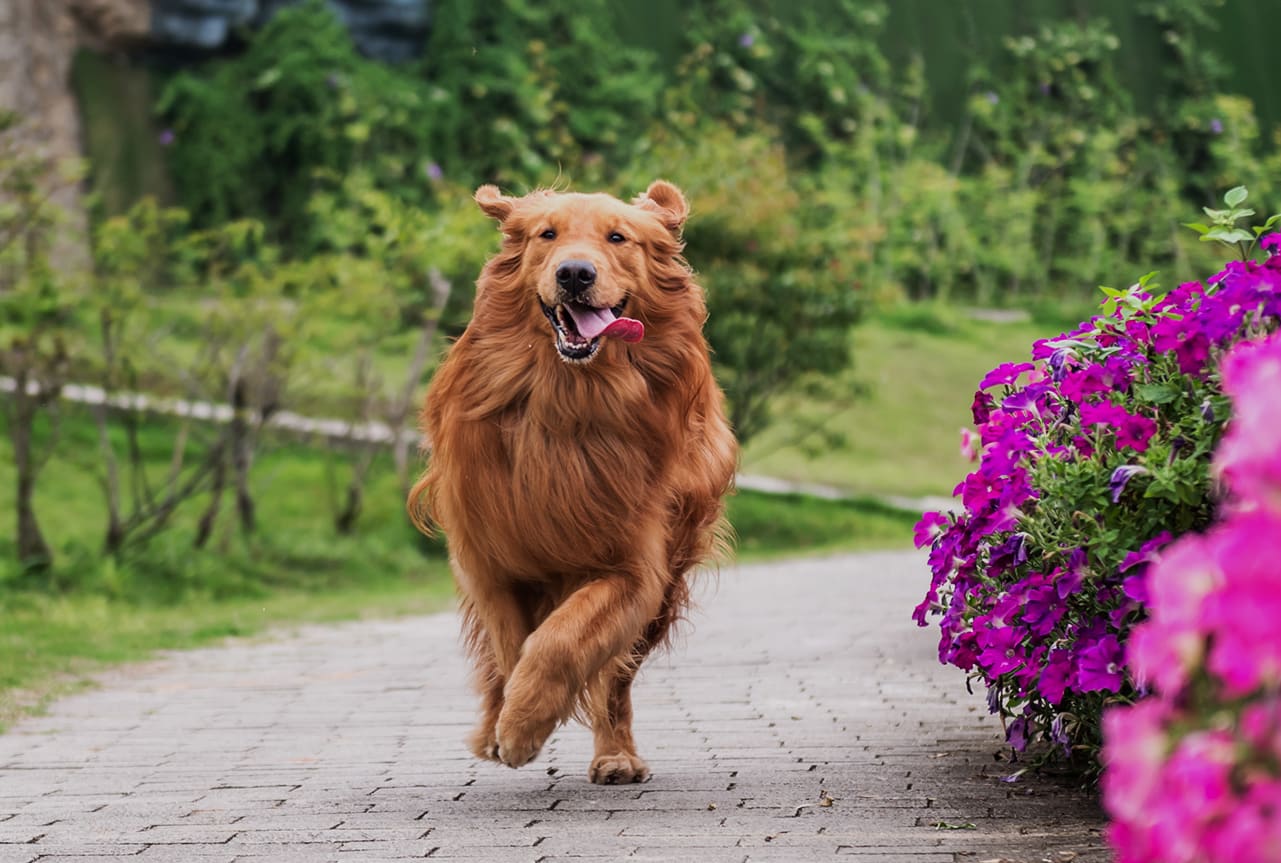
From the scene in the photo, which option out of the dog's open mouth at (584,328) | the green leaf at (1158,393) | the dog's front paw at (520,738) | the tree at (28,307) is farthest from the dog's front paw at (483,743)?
the tree at (28,307)

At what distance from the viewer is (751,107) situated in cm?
2908

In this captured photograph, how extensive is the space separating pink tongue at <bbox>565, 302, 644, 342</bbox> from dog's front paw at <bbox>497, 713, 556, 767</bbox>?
1128 mm

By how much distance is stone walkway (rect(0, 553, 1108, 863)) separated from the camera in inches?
162

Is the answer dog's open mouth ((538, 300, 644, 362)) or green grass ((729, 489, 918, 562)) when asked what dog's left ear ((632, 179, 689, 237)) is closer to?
dog's open mouth ((538, 300, 644, 362))

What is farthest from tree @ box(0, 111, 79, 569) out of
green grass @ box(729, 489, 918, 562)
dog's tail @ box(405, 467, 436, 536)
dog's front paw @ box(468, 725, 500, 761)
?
dog's front paw @ box(468, 725, 500, 761)

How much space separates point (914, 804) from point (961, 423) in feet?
65.2

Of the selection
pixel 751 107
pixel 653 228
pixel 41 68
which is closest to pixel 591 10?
pixel 751 107

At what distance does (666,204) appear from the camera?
5.55m

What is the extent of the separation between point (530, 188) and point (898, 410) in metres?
14.8

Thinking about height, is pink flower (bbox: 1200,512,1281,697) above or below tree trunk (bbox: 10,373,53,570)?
above

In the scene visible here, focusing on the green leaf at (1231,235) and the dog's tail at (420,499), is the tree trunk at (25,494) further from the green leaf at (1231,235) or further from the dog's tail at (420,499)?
the green leaf at (1231,235)

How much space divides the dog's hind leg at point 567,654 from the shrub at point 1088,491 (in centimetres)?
91

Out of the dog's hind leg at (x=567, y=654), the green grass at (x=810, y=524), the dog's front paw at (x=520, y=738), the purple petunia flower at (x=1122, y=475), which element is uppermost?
the purple petunia flower at (x=1122, y=475)

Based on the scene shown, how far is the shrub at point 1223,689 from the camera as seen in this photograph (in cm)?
131
